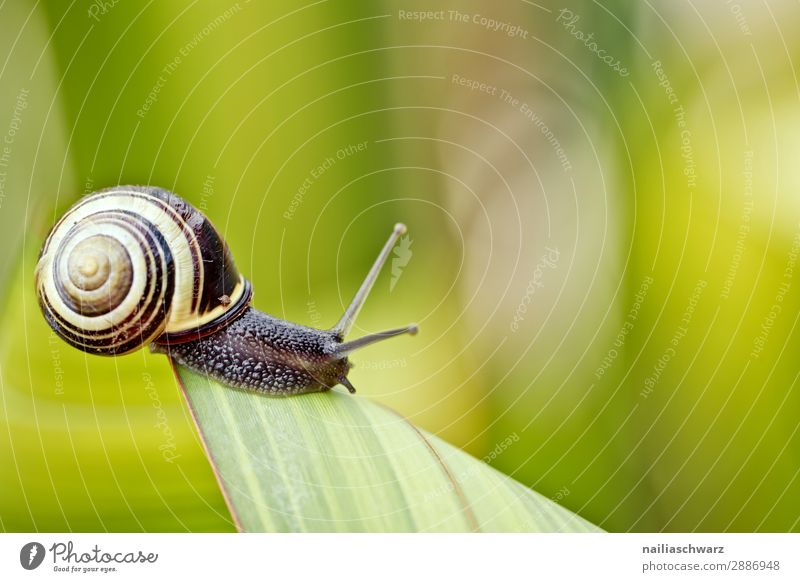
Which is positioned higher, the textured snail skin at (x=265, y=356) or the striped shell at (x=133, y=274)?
the striped shell at (x=133, y=274)

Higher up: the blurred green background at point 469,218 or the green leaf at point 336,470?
the blurred green background at point 469,218

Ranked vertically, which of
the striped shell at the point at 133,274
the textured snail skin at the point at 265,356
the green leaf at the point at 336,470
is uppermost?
the striped shell at the point at 133,274

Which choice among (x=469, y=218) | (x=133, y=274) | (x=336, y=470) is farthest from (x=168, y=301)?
(x=469, y=218)

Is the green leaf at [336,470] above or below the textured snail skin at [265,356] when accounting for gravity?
below

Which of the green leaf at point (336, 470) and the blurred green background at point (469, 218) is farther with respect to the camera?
the blurred green background at point (469, 218)
